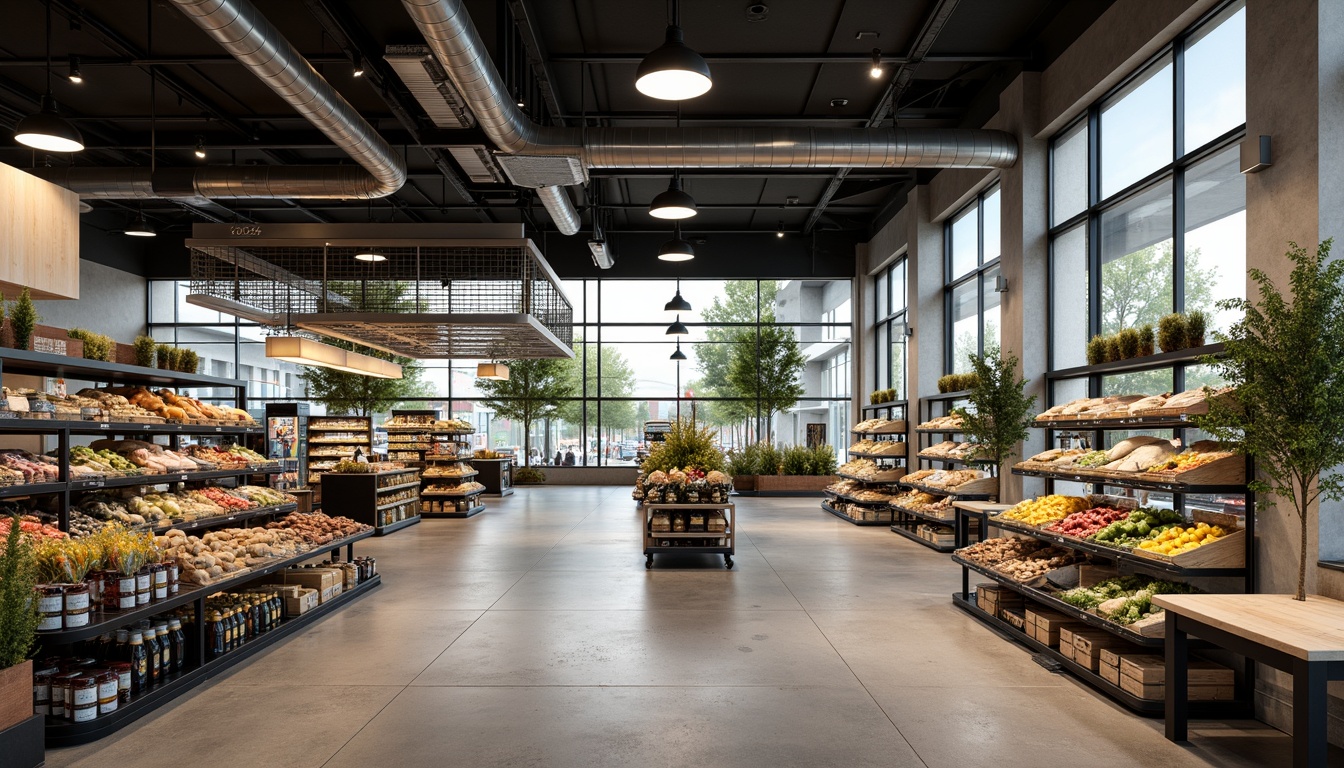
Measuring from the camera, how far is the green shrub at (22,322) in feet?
16.1

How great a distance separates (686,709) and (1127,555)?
2.88 m

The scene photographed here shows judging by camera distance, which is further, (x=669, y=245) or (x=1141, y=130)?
(x=669, y=245)

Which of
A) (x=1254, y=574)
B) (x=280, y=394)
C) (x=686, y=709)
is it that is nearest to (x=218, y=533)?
(x=686, y=709)

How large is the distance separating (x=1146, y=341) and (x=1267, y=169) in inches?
67.1

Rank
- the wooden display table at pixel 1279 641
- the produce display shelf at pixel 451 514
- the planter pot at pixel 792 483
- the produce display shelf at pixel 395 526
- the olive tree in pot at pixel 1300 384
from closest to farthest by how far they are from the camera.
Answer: the wooden display table at pixel 1279 641 < the olive tree in pot at pixel 1300 384 < the produce display shelf at pixel 395 526 < the produce display shelf at pixel 451 514 < the planter pot at pixel 792 483

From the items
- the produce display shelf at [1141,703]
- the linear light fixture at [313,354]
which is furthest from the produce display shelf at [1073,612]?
the linear light fixture at [313,354]

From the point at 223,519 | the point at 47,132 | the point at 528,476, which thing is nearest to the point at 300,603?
the point at 223,519

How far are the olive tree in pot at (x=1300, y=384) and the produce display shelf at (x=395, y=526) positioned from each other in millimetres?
10761

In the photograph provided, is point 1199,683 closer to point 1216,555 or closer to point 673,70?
point 1216,555

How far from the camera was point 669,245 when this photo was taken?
1177 cm

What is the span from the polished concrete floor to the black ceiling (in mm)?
5206

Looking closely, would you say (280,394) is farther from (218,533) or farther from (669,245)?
(218,533)

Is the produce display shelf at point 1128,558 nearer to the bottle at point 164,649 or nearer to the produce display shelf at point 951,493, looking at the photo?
the produce display shelf at point 951,493

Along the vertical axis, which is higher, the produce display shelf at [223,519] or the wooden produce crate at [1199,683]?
the produce display shelf at [223,519]
